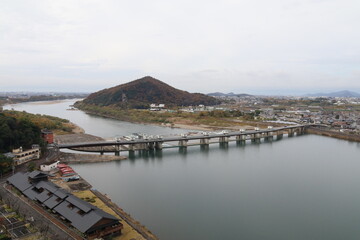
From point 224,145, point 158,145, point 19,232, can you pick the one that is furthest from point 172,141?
point 19,232

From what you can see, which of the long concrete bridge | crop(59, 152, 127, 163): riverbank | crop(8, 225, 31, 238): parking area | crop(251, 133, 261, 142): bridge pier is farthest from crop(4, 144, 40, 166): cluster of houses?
crop(251, 133, 261, 142): bridge pier

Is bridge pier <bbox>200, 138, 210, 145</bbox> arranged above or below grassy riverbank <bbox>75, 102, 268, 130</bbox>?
below

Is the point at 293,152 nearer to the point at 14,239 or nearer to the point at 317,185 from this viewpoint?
the point at 317,185

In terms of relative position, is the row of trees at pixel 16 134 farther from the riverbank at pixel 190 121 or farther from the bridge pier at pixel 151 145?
the riverbank at pixel 190 121

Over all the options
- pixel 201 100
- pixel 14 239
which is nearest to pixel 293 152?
pixel 14 239

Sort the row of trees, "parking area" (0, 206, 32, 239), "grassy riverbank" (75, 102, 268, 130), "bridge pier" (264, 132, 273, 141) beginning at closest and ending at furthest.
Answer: "parking area" (0, 206, 32, 239) < the row of trees < "bridge pier" (264, 132, 273, 141) < "grassy riverbank" (75, 102, 268, 130)

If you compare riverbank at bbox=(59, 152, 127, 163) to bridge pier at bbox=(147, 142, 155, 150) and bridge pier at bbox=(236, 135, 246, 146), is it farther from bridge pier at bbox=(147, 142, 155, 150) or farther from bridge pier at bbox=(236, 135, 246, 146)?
bridge pier at bbox=(236, 135, 246, 146)

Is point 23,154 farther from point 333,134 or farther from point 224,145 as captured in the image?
point 333,134
